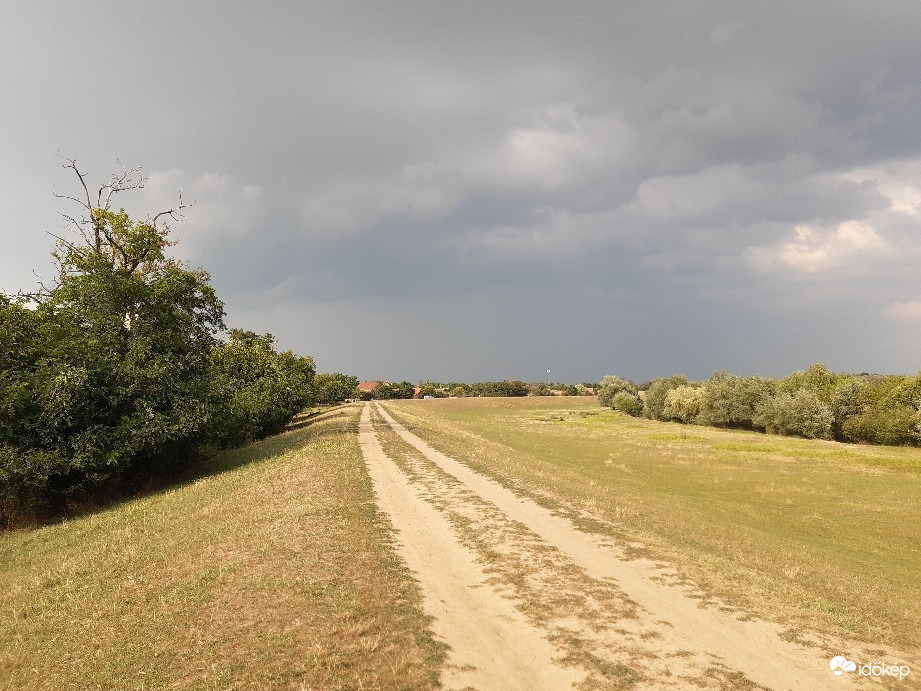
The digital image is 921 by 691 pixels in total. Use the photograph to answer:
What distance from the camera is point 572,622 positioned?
9523 millimetres

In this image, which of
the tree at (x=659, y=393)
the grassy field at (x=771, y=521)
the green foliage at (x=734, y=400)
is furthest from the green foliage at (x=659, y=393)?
the grassy field at (x=771, y=521)

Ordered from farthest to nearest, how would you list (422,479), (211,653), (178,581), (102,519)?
(422,479)
(102,519)
(178,581)
(211,653)

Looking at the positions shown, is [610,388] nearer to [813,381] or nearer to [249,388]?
[813,381]

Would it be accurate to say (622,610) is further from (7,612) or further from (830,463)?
(830,463)

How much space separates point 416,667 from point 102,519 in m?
22.6

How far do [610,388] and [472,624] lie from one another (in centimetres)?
18532

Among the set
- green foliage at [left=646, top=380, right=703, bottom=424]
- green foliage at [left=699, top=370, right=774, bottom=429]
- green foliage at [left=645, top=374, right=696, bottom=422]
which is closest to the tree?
green foliage at [left=645, top=374, right=696, bottom=422]

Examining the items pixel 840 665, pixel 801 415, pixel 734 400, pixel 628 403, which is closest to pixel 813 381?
pixel 734 400

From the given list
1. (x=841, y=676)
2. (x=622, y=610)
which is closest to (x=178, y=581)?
(x=622, y=610)

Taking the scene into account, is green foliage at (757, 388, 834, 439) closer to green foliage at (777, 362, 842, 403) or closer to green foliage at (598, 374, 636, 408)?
green foliage at (777, 362, 842, 403)

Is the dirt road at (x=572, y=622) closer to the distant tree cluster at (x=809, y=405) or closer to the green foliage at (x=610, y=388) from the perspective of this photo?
the distant tree cluster at (x=809, y=405)

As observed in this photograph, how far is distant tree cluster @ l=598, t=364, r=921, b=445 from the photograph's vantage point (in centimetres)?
8100

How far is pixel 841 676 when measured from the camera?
7922 millimetres

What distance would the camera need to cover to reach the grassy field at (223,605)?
808 cm
